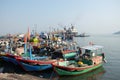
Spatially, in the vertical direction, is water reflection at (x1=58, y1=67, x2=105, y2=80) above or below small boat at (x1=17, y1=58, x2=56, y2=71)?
below

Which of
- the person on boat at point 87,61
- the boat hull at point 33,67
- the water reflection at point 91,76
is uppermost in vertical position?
the person on boat at point 87,61

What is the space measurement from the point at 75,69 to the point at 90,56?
5593mm

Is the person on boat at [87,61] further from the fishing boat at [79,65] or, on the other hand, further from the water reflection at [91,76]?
the water reflection at [91,76]

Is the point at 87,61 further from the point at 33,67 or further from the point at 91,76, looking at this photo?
the point at 33,67

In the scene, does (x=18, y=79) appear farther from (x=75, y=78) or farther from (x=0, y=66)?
(x=0, y=66)

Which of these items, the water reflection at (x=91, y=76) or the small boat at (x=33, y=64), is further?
the small boat at (x=33, y=64)

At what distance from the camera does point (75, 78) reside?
24.5m

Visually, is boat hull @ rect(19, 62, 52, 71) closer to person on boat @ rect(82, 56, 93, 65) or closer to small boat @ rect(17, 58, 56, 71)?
small boat @ rect(17, 58, 56, 71)

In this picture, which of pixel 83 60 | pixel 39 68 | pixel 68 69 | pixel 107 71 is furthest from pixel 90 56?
pixel 39 68

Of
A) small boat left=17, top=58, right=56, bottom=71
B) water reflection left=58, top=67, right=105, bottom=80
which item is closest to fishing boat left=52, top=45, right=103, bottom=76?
water reflection left=58, top=67, right=105, bottom=80

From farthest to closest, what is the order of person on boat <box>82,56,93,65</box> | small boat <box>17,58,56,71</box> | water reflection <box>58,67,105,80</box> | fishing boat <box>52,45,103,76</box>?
person on boat <box>82,56,93,65</box> → small boat <box>17,58,56,71</box> → water reflection <box>58,67,105,80</box> → fishing boat <box>52,45,103,76</box>

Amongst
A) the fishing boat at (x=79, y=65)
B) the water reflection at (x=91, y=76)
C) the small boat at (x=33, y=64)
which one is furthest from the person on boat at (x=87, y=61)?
the small boat at (x=33, y=64)

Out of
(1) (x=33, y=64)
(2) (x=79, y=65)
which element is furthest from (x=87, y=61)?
(1) (x=33, y=64)

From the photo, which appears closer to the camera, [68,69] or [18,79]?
[18,79]
